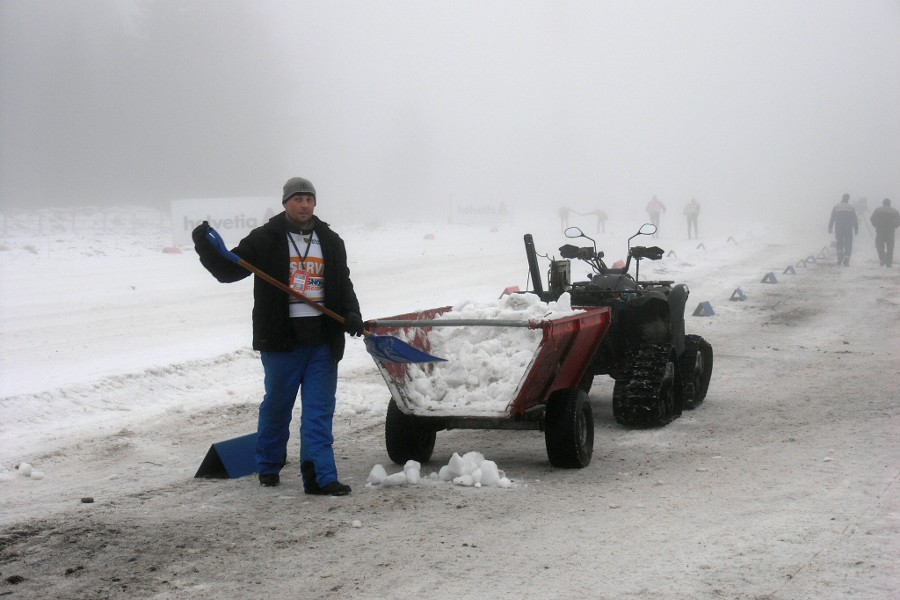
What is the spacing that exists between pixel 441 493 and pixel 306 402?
1013 millimetres

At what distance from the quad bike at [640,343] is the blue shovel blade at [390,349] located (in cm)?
206

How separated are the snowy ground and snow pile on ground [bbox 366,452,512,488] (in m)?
0.11

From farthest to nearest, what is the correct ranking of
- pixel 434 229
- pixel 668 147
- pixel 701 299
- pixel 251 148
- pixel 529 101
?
pixel 529 101 → pixel 668 147 → pixel 251 148 → pixel 434 229 → pixel 701 299

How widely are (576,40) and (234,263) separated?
19403 centimetres

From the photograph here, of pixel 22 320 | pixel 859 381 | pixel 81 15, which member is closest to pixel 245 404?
pixel 859 381

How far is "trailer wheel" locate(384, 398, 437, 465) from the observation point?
7.07m

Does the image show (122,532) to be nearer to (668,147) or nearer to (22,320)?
(22,320)

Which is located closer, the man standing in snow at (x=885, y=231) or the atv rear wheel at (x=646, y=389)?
the atv rear wheel at (x=646, y=389)

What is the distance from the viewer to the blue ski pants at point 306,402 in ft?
20.5

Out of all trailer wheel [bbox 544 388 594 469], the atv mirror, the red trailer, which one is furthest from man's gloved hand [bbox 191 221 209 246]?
the atv mirror

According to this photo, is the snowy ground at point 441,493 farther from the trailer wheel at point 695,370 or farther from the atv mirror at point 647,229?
the atv mirror at point 647,229

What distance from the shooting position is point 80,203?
61.8m

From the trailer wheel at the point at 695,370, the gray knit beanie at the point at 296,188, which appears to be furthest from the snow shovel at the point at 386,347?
the trailer wheel at the point at 695,370

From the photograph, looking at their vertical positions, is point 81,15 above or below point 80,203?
above
